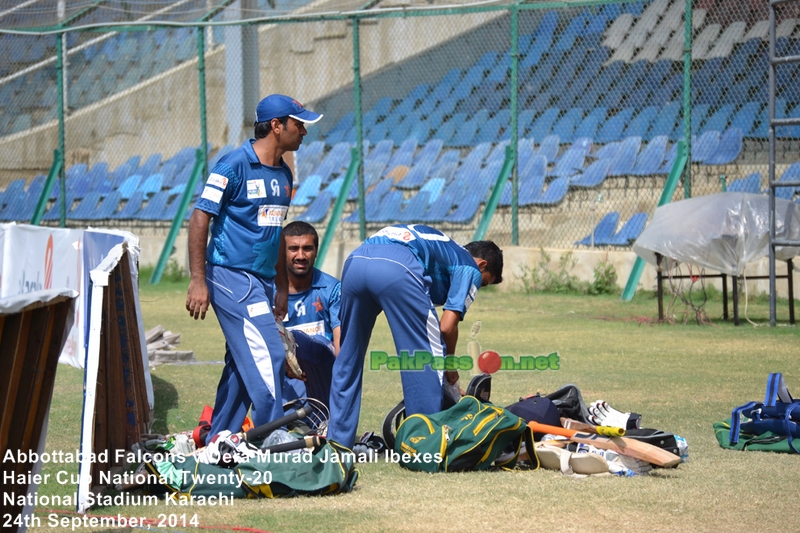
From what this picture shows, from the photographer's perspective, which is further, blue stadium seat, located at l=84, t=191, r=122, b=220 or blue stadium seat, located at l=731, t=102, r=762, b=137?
blue stadium seat, located at l=84, t=191, r=122, b=220

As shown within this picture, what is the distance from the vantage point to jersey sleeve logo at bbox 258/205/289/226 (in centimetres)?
564

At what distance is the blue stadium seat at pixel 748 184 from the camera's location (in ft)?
50.8

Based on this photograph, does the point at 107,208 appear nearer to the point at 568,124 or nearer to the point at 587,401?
the point at 568,124

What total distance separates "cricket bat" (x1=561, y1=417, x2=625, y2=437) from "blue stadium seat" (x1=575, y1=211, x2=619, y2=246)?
10.3 m

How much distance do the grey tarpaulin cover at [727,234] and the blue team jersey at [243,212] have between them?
7421mm

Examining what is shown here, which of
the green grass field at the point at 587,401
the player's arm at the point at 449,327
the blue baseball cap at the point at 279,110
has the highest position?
the blue baseball cap at the point at 279,110

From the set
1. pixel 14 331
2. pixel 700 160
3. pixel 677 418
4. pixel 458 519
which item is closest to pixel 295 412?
pixel 458 519

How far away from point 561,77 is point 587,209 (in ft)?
10.9

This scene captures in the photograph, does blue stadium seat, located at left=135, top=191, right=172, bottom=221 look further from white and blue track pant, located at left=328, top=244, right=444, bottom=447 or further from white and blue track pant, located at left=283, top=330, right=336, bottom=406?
white and blue track pant, located at left=328, top=244, right=444, bottom=447

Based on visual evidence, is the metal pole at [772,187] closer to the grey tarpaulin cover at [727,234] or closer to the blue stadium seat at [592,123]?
the grey tarpaulin cover at [727,234]

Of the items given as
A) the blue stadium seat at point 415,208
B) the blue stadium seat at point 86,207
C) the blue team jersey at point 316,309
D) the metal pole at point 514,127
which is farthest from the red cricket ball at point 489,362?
the blue stadium seat at point 86,207

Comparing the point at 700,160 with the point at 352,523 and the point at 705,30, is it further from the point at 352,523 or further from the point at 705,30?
the point at 352,523

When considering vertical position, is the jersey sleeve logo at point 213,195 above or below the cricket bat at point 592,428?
above

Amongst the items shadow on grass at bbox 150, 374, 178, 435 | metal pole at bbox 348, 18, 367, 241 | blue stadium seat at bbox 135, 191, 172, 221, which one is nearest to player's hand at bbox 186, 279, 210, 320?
shadow on grass at bbox 150, 374, 178, 435
